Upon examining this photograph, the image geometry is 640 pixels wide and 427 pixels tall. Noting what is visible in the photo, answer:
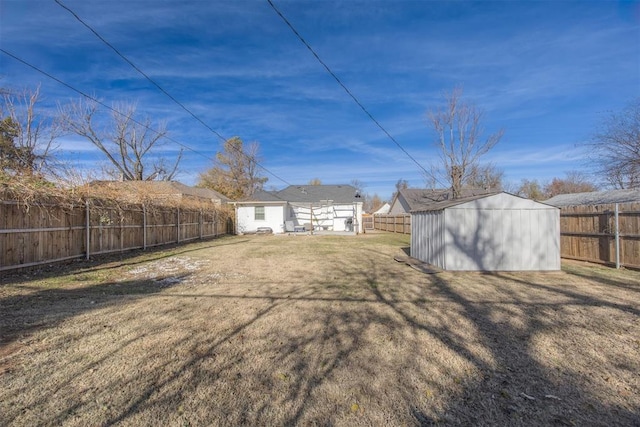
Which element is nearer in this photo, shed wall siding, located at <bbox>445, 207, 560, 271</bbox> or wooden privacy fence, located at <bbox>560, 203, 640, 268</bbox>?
shed wall siding, located at <bbox>445, 207, 560, 271</bbox>

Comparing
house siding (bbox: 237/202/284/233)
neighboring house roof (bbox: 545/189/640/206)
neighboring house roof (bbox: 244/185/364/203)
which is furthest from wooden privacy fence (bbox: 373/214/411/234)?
house siding (bbox: 237/202/284/233)

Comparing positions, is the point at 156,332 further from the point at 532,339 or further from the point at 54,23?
the point at 54,23

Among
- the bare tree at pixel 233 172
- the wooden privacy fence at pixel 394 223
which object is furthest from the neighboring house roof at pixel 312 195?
the bare tree at pixel 233 172

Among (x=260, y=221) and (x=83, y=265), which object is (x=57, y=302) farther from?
(x=260, y=221)

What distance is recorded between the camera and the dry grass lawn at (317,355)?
7.63 ft

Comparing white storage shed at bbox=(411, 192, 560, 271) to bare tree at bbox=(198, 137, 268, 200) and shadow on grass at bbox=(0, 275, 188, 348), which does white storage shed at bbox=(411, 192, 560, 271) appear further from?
bare tree at bbox=(198, 137, 268, 200)

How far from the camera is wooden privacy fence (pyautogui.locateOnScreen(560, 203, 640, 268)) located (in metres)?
8.23

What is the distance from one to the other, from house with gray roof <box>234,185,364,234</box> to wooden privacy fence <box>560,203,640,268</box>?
1540cm

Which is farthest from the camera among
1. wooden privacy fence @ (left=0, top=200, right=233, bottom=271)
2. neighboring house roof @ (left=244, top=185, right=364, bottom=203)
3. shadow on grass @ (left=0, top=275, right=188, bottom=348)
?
neighboring house roof @ (left=244, top=185, right=364, bottom=203)

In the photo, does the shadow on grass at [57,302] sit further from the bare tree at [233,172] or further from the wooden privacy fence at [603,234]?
the bare tree at [233,172]

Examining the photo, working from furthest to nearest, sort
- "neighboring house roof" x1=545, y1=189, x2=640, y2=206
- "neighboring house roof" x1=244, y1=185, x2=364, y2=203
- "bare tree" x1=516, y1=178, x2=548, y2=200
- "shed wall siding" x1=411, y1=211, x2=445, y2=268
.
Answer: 1. "bare tree" x1=516, y1=178, x2=548, y2=200
2. "neighboring house roof" x1=244, y1=185, x2=364, y2=203
3. "neighboring house roof" x1=545, y1=189, x2=640, y2=206
4. "shed wall siding" x1=411, y1=211, x2=445, y2=268

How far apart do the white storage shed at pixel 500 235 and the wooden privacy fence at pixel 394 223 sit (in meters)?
15.1

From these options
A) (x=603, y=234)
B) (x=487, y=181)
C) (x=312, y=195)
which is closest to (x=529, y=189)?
(x=487, y=181)

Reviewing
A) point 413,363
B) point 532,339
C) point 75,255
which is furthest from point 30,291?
point 532,339
